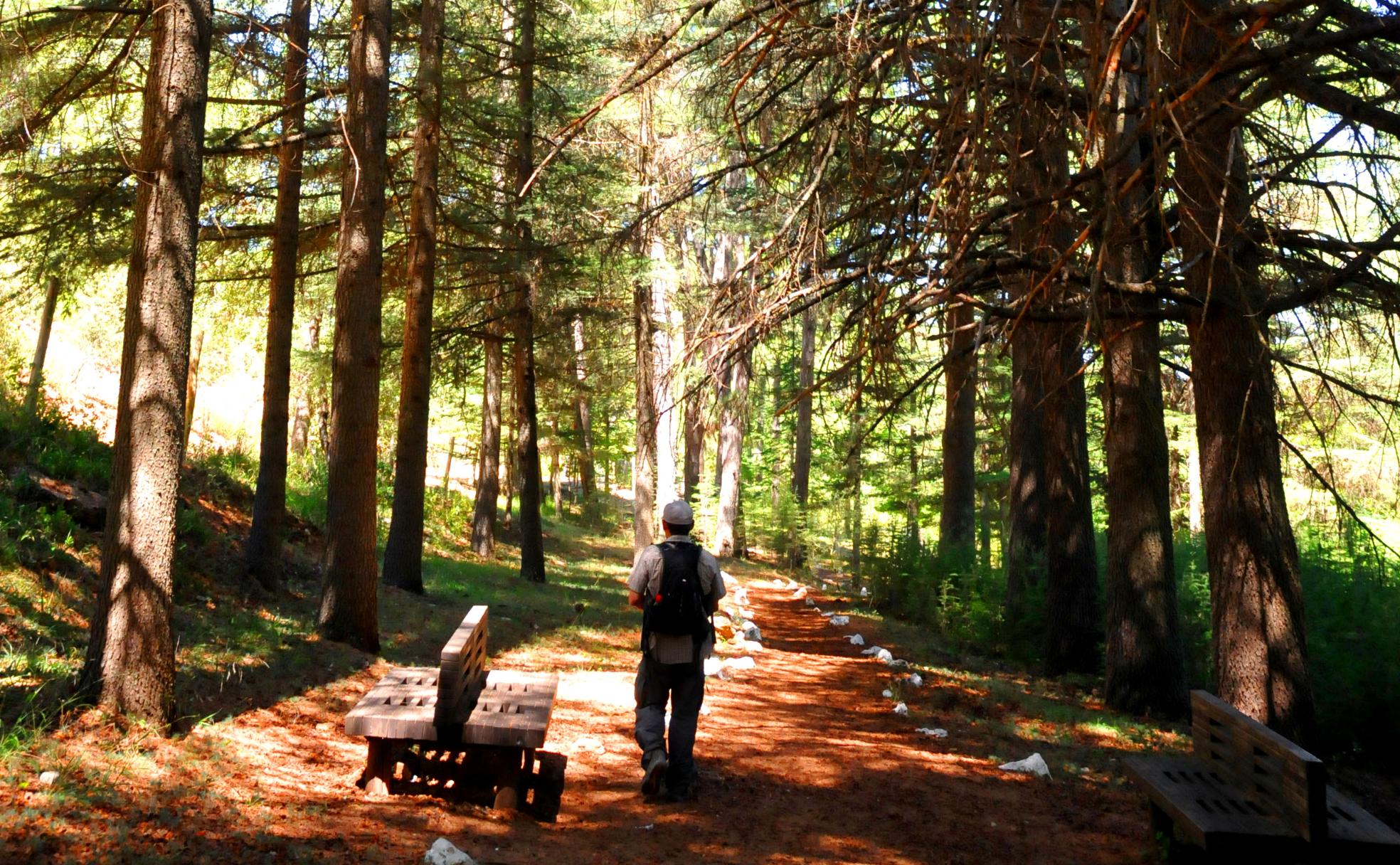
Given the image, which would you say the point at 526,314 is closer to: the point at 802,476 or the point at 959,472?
the point at 959,472

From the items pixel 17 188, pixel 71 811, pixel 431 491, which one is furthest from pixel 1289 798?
pixel 431 491

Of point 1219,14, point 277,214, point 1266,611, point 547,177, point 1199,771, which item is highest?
point 547,177

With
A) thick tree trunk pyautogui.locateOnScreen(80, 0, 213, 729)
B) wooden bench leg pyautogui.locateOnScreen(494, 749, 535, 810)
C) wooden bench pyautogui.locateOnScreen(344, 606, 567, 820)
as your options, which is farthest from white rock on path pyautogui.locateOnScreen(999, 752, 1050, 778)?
thick tree trunk pyautogui.locateOnScreen(80, 0, 213, 729)

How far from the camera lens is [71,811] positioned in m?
4.43

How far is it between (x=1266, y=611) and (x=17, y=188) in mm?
12812

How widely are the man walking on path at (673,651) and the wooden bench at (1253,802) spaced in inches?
106

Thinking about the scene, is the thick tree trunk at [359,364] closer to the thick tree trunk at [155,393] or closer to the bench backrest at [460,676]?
the thick tree trunk at [155,393]

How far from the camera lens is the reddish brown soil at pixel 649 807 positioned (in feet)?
15.7

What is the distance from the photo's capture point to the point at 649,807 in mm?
6359

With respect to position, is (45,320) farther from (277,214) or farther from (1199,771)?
(1199,771)

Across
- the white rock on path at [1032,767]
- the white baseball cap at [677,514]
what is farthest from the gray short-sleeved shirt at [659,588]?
the white rock on path at [1032,767]

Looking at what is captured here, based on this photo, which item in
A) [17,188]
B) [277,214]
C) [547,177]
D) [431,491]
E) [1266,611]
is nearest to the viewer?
[1266,611]

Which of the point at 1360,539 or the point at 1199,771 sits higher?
the point at 1360,539

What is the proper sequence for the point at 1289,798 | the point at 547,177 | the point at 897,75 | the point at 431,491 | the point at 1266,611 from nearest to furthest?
the point at 1289,798 → the point at 1266,611 → the point at 897,75 → the point at 547,177 → the point at 431,491
